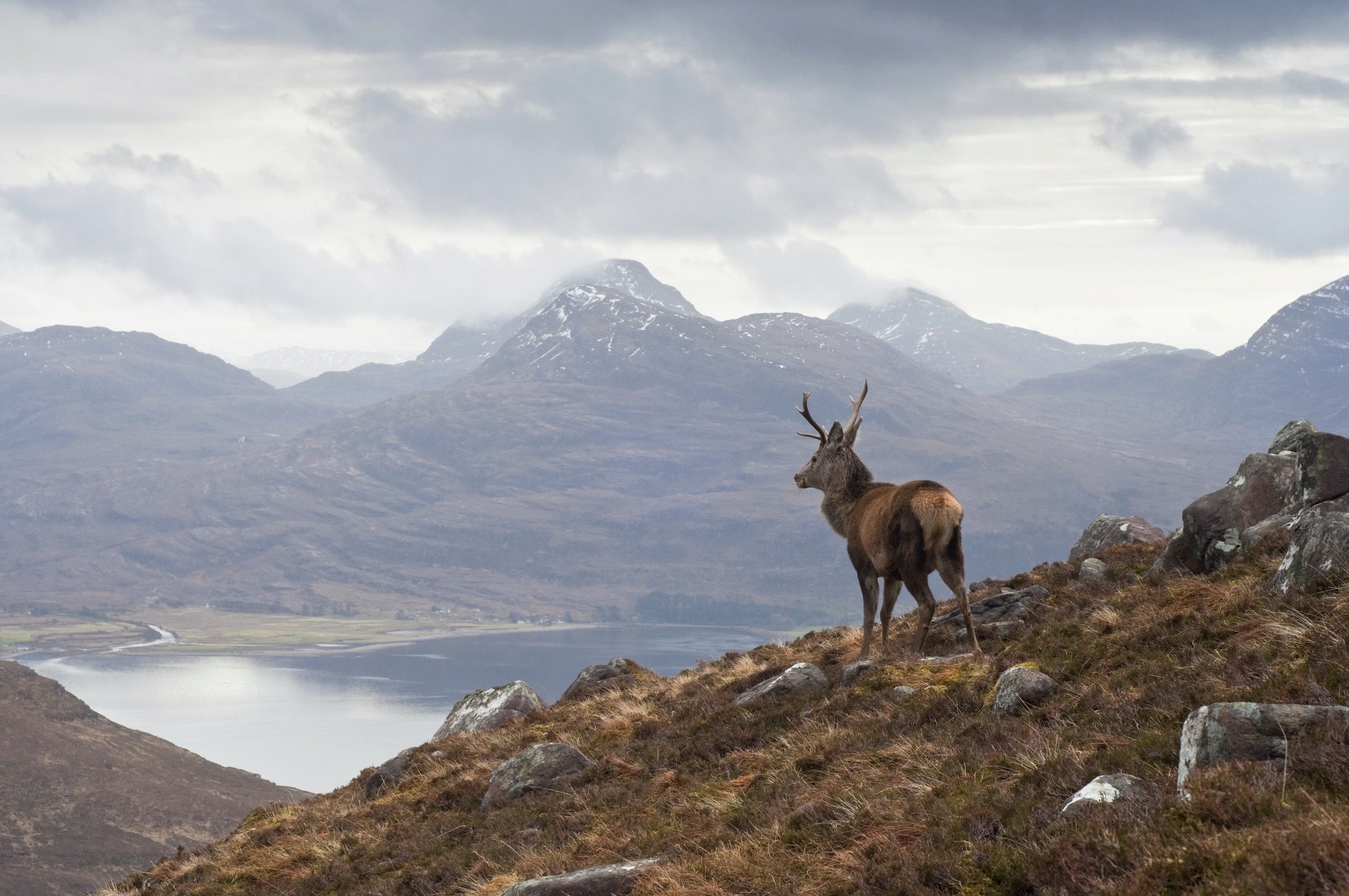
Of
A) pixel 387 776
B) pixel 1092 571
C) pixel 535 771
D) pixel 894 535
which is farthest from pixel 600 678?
pixel 894 535

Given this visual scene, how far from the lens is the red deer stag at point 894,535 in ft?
53.3

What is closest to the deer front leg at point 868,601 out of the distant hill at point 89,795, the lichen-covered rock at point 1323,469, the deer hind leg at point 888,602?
the deer hind leg at point 888,602

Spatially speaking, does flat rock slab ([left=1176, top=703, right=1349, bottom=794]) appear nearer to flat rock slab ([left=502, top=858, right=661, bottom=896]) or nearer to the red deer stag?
flat rock slab ([left=502, top=858, right=661, bottom=896])

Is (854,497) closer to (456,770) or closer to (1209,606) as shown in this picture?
(1209,606)

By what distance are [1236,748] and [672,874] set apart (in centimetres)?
448

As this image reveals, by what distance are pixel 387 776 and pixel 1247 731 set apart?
1726 centimetres

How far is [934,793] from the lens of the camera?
9.82 m

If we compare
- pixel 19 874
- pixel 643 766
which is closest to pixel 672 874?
pixel 643 766

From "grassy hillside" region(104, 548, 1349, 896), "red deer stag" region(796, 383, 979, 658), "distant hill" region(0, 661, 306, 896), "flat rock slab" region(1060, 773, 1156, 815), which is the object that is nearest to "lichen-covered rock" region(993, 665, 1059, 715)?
"grassy hillside" region(104, 548, 1349, 896)

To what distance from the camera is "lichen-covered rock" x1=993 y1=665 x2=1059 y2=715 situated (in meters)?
12.2

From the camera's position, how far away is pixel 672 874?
9.67 metres

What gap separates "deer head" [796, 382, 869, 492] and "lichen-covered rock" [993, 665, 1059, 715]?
287 inches

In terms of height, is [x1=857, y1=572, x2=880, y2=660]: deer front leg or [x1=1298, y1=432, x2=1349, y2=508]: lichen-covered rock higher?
[x1=1298, y1=432, x2=1349, y2=508]: lichen-covered rock

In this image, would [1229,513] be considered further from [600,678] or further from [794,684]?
[600,678]
